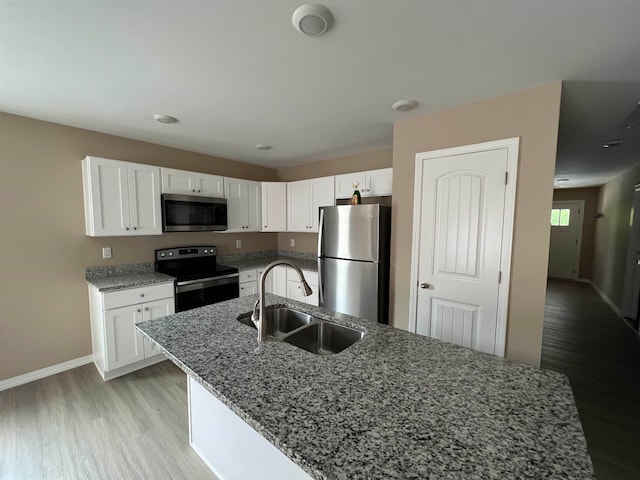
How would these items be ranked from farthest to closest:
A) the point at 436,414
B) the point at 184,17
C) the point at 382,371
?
the point at 184,17 < the point at 382,371 < the point at 436,414

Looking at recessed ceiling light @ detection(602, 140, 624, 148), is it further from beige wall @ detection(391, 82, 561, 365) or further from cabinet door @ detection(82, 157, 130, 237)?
cabinet door @ detection(82, 157, 130, 237)

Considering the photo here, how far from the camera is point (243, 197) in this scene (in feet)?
12.7

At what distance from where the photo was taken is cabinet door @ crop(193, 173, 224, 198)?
10.9 ft

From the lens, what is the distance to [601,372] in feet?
8.74

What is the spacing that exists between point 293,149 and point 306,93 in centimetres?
154

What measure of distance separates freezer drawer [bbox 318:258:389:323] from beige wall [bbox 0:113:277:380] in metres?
2.39

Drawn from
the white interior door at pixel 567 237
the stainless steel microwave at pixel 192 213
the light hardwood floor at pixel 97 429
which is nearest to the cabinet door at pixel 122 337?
the light hardwood floor at pixel 97 429

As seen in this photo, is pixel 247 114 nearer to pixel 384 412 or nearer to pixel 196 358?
pixel 196 358

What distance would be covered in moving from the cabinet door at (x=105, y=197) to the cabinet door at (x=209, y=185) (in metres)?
0.77

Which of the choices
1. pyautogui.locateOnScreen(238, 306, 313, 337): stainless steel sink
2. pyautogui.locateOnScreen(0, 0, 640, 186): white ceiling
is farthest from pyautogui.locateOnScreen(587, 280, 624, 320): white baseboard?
pyautogui.locateOnScreen(238, 306, 313, 337): stainless steel sink

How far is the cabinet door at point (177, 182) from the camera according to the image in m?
3.02


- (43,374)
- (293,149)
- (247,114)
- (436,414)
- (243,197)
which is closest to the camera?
(436,414)

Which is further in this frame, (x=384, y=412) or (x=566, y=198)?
(x=566, y=198)

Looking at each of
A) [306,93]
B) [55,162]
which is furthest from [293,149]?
[55,162]
